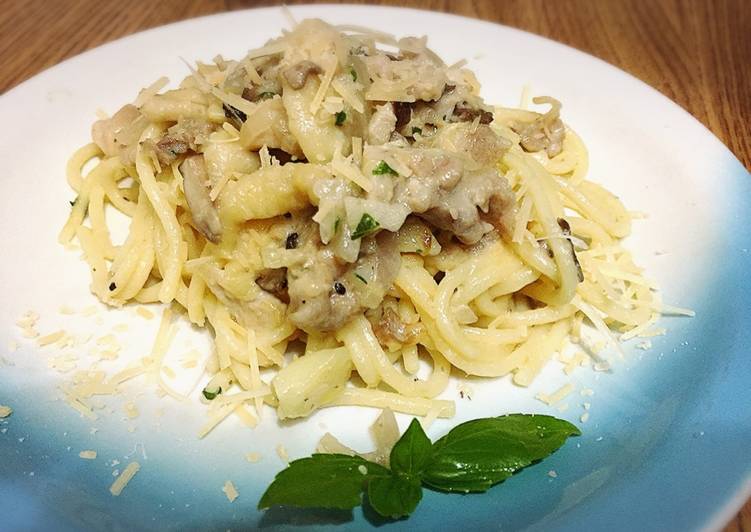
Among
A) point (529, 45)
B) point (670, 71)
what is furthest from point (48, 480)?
point (670, 71)

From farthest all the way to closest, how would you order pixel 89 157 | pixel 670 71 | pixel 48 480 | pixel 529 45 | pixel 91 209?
pixel 670 71 < pixel 529 45 < pixel 89 157 < pixel 91 209 < pixel 48 480

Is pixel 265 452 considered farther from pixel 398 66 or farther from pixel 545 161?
pixel 545 161

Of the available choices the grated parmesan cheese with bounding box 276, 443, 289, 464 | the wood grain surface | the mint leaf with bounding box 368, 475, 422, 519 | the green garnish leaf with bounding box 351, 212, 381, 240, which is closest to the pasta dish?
the green garnish leaf with bounding box 351, 212, 381, 240

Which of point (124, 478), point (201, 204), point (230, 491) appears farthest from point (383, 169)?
point (124, 478)

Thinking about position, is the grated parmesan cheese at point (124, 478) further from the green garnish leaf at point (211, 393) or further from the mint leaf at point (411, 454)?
the mint leaf at point (411, 454)

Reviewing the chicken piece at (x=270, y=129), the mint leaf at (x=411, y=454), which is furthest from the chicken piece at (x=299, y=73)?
the mint leaf at (x=411, y=454)

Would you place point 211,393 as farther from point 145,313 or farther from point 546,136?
point 546,136
